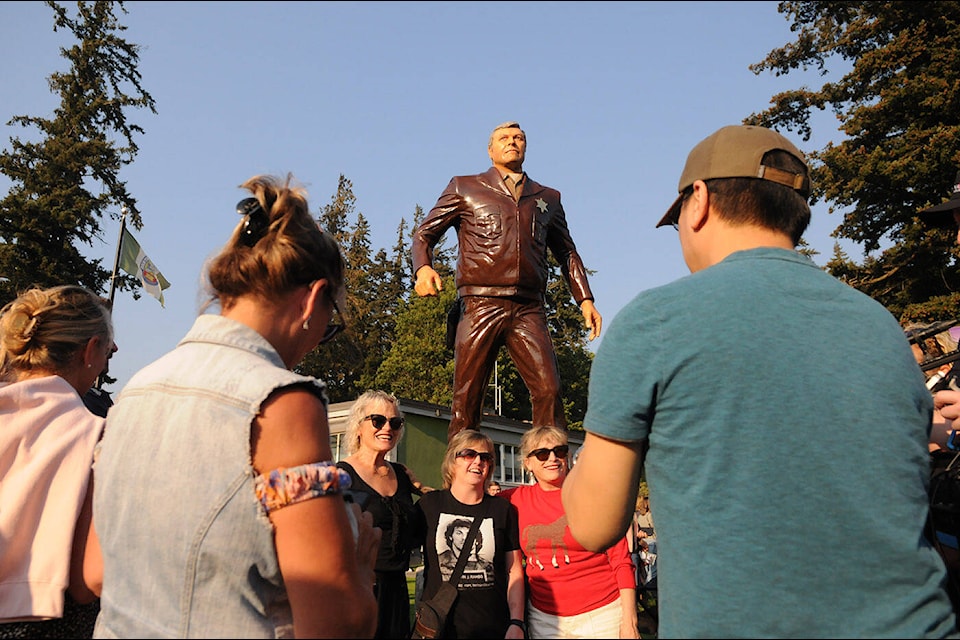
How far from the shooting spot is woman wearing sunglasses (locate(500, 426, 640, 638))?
5070mm

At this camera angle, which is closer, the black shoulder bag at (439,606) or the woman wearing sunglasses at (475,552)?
the black shoulder bag at (439,606)

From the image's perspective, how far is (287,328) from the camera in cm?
227

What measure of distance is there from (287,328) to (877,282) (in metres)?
28.6

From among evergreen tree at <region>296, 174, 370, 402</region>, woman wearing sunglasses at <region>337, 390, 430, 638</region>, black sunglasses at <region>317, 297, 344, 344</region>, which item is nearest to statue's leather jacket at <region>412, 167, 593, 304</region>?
woman wearing sunglasses at <region>337, 390, 430, 638</region>

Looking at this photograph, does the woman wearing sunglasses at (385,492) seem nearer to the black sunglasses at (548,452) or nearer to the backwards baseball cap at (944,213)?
the black sunglasses at (548,452)

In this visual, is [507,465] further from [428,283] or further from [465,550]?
[465,550]

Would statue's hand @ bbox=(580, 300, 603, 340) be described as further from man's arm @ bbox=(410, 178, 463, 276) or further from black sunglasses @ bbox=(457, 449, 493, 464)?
black sunglasses @ bbox=(457, 449, 493, 464)

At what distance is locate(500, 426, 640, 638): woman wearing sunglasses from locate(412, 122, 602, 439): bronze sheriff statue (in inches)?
70.3

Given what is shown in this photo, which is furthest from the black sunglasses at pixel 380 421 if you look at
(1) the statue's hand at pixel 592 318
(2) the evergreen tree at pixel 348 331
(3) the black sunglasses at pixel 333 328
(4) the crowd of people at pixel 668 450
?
(2) the evergreen tree at pixel 348 331

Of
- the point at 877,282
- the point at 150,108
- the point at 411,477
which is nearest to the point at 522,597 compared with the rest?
the point at 411,477

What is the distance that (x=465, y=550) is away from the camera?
5035 millimetres

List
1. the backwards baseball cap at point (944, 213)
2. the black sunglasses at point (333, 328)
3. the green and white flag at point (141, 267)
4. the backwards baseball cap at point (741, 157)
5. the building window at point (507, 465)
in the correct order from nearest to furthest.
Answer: the backwards baseball cap at point (741, 157)
the black sunglasses at point (333, 328)
the backwards baseball cap at point (944, 213)
the green and white flag at point (141, 267)
the building window at point (507, 465)

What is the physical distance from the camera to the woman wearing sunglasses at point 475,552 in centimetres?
489

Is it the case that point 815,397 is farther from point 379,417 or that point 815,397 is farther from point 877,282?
point 877,282
